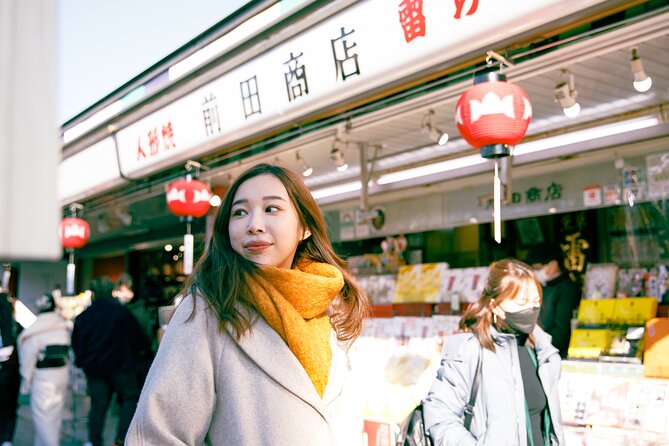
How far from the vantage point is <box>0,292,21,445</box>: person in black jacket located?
7273 mm

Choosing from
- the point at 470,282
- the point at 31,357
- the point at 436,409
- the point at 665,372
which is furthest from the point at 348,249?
the point at 436,409

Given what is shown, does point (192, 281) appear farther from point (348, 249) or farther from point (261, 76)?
point (348, 249)

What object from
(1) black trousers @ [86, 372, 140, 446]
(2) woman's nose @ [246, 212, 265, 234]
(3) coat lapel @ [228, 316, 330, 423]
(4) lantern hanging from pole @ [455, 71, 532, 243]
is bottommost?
(1) black trousers @ [86, 372, 140, 446]

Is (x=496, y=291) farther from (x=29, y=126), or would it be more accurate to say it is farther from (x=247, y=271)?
(x=29, y=126)

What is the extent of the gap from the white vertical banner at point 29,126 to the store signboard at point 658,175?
23.1 ft

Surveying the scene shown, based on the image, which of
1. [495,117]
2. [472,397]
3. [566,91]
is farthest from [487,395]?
[566,91]

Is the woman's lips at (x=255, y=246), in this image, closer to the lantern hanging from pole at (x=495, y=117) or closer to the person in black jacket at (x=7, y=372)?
the lantern hanging from pole at (x=495, y=117)

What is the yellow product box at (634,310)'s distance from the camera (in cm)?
581

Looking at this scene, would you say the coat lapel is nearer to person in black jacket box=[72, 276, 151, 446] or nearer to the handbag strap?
the handbag strap

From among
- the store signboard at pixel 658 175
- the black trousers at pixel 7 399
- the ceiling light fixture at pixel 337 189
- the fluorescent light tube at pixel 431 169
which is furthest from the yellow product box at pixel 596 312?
the black trousers at pixel 7 399

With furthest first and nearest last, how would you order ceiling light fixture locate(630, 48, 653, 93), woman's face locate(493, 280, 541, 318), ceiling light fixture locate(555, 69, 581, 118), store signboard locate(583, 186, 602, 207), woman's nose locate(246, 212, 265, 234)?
store signboard locate(583, 186, 602, 207) → ceiling light fixture locate(555, 69, 581, 118) → ceiling light fixture locate(630, 48, 653, 93) → woman's face locate(493, 280, 541, 318) → woman's nose locate(246, 212, 265, 234)

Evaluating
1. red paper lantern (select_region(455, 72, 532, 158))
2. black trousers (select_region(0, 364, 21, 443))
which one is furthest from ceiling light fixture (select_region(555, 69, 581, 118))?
black trousers (select_region(0, 364, 21, 443))

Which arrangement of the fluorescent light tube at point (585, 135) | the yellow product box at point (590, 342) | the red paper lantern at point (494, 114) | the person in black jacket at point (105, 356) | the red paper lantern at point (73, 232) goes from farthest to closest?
the red paper lantern at point (73, 232) → the person in black jacket at point (105, 356) → the fluorescent light tube at point (585, 135) → the yellow product box at point (590, 342) → the red paper lantern at point (494, 114)

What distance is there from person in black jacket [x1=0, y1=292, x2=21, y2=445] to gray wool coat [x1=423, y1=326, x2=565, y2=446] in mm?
5753
